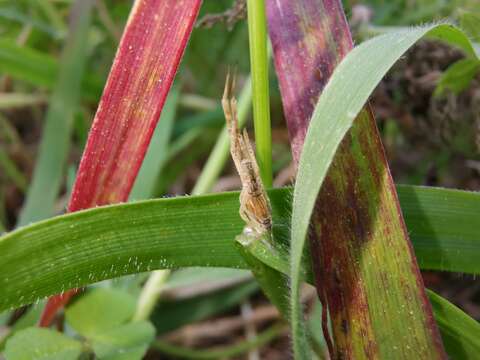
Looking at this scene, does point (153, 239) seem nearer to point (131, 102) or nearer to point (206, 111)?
point (131, 102)

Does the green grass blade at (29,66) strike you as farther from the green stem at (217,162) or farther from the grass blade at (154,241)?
the grass blade at (154,241)

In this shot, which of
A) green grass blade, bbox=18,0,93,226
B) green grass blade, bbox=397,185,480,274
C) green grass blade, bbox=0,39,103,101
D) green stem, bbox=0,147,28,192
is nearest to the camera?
green grass blade, bbox=397,185,480,274

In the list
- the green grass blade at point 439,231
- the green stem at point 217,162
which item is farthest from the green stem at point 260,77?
the green stem at point 217,162

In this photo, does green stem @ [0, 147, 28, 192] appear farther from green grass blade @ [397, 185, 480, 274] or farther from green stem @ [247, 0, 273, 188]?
green grass blade @ [397, 185, 480, 274]

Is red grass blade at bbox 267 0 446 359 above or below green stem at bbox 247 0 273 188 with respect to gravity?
below

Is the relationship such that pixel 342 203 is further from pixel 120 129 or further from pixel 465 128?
pixel 465 128

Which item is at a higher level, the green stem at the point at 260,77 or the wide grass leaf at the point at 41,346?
the green stem at the point at 260,77

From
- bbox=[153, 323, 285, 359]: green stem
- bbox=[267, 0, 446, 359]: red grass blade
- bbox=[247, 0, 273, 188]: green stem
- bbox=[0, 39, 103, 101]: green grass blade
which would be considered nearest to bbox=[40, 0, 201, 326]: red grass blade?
bbox=[247, 0, 273, 188]: green stem
